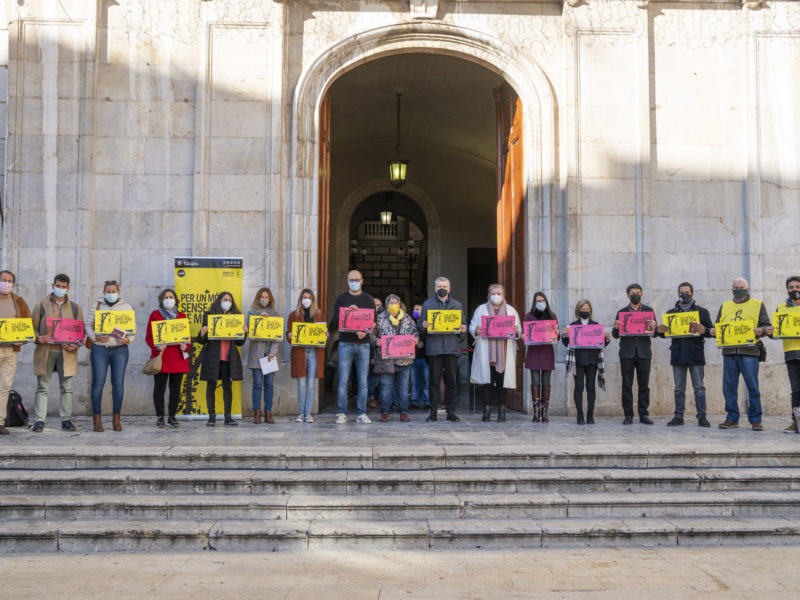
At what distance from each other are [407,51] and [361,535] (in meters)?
7.54

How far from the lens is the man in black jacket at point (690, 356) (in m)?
9.54

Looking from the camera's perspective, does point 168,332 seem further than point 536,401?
No

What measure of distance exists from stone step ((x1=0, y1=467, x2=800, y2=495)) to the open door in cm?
445

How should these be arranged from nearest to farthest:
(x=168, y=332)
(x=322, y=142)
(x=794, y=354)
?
1. (x=794, y=354)
2. (x=168, y=332)
3. (x=322, y=142)

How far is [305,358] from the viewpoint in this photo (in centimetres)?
980

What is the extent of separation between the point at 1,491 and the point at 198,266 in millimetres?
4309

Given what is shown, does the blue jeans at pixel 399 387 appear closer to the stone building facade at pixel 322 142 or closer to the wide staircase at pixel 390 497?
the stone building facade at pixel 322 142

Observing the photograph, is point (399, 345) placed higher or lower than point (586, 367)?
higher

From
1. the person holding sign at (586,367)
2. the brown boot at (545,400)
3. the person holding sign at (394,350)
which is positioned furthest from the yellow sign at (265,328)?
the person holding sign at (586,367)

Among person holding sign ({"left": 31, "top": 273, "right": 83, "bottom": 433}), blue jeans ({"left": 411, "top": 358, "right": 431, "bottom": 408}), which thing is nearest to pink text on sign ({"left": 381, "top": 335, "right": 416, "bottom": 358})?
blue jeans ({"left": 411, "top": 358, "right": 431, "bottom": 408})

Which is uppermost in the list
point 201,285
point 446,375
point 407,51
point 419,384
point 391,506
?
point 407,51

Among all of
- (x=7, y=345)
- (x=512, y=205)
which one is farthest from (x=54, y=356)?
(x=512, y=205)

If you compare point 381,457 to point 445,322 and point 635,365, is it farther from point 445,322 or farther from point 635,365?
point 635,365

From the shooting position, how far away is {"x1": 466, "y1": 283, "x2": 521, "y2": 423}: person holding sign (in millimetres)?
9812
